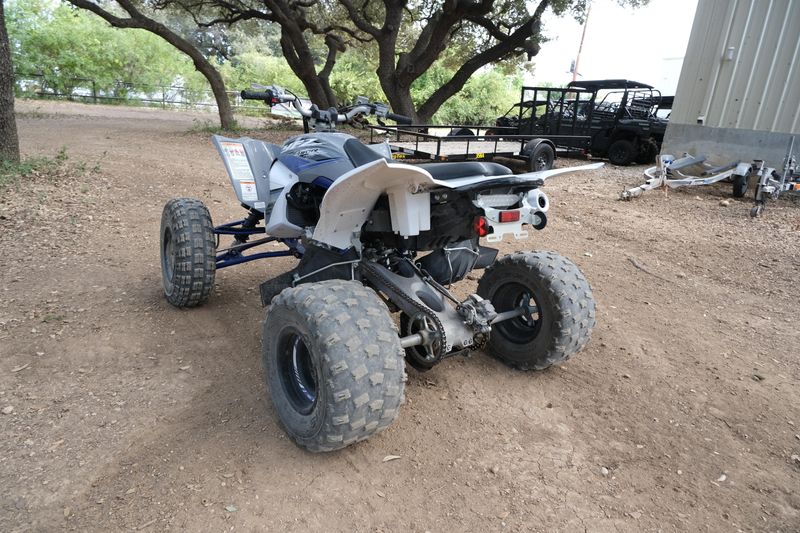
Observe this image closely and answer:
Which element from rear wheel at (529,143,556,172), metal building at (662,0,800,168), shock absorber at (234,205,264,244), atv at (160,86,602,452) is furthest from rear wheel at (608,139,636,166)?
shock absorber at (234,205,264,244)

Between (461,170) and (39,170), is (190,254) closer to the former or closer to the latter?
(461,170)

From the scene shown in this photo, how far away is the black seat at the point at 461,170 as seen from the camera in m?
2.39

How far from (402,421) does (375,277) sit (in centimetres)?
77

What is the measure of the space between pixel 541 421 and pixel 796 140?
28.9 feet

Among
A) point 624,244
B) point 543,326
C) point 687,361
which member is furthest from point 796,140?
point 543,326

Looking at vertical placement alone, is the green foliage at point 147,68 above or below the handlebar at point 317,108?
above

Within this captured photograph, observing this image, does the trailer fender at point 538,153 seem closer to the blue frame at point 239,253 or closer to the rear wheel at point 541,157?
the rear wheel at point 541,157

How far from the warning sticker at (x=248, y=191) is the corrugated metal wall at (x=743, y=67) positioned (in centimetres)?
925

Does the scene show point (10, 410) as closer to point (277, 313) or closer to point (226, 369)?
point (226, 369)

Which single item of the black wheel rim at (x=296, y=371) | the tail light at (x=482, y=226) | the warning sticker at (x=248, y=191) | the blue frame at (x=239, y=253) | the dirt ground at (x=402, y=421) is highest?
the tail light at (x=482, y=226)

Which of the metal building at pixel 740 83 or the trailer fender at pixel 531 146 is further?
the trailer fender at pixel 531 146

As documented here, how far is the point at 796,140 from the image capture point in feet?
28.3

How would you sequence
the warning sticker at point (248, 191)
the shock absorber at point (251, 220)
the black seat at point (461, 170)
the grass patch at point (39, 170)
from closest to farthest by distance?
the black seat at point (461, 170)
the warning sticker at point (248, 191)
the shock absorber at point (251, 220)
the grass patch at point (39, 170)

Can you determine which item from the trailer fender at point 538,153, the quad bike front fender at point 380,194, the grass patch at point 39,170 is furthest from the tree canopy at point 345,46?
the quad bike front fender at point 380,194
